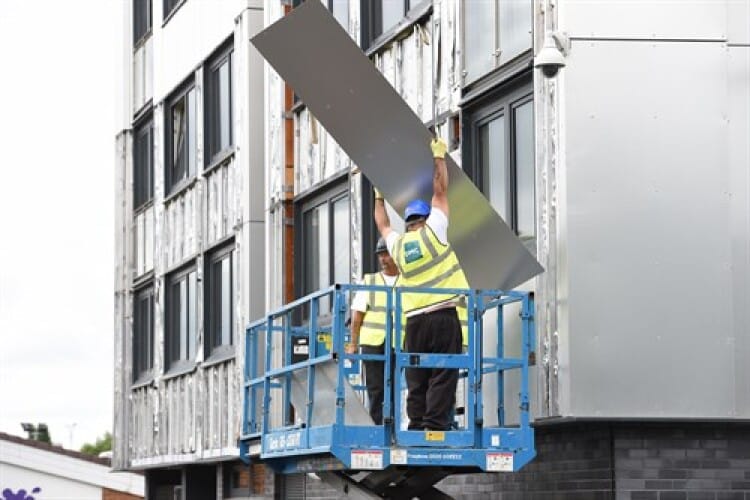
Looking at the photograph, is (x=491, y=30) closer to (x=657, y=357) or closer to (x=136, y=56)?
(x=657, y=357)

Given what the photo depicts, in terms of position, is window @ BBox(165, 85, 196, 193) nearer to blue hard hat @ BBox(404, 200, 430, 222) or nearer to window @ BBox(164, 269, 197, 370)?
window @ BBox(164, 269, 197, 370)

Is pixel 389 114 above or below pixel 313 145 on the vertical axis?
below

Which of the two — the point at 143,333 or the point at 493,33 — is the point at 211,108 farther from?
the point at 493,33

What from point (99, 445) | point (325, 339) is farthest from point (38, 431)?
point (325, 339)

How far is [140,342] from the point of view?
3228 cm

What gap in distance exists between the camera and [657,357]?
14.1 metres

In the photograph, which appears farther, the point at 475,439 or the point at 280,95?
the point at 280,95

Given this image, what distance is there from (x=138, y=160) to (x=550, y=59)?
768 inches

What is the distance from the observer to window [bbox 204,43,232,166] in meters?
26.4

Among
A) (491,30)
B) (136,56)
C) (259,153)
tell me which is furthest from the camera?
(136,56)

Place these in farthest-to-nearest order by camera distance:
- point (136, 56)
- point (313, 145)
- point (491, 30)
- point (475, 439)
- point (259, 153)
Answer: point (136, 56) < point (259, 153) < point (313, 145) < point (491, 30) < point (475, 439)

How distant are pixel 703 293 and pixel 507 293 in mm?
1631

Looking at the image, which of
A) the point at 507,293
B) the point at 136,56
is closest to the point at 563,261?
the point at 507,293

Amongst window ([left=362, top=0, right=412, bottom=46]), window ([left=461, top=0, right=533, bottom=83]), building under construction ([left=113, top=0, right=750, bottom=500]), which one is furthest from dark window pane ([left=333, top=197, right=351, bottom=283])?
window ([left=461, top=0, right=533, bottom=83])
